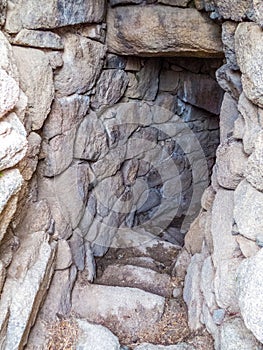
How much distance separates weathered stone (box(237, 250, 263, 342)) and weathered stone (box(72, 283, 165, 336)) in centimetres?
82

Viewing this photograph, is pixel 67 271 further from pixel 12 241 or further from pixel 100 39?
pixel 100 39

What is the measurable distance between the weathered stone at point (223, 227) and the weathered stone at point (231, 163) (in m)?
0.05

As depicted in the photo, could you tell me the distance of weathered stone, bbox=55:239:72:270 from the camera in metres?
1.75

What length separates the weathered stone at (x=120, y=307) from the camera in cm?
172

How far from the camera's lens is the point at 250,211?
1168mm

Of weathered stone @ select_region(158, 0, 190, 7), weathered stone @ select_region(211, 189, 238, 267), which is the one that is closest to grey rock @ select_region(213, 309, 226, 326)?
weathered stone @ select_region(211, 189, 238, 267)

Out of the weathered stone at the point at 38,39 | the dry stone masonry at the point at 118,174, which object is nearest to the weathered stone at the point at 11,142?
the dry stone masonry at the point at 118,174

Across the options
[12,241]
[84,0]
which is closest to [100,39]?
[84,0]

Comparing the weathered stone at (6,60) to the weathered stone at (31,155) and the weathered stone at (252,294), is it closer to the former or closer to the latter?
the weathered stone at (31,155)

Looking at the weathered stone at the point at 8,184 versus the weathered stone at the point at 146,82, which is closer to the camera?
the weathered stone at the point at 8,184

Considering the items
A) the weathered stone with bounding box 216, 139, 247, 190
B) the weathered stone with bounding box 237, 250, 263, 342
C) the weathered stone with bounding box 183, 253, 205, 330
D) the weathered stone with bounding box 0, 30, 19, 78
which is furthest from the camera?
the weathered stone with bounding box 183, 253, 205, 330

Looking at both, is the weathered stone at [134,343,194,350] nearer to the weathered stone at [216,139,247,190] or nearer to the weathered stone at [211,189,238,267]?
the weathered stone at [211,189,238,267]

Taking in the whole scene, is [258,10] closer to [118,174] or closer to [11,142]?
[11,142]

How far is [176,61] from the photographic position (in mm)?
2539
